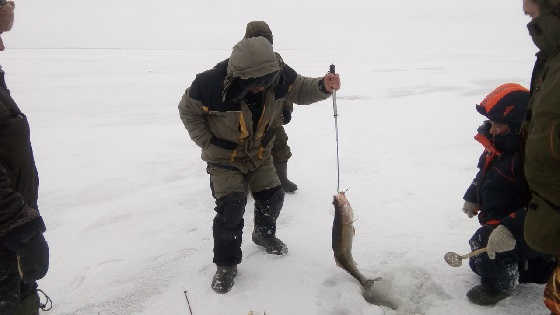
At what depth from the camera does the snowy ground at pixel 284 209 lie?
3266 mm

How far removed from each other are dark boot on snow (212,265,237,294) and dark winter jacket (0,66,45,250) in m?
1.43

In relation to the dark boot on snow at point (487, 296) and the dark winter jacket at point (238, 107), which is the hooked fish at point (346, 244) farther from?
the dark winter jacket at point (238, 107)

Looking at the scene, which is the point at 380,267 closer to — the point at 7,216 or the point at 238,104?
the point at 238,104

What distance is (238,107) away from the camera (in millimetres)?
3111

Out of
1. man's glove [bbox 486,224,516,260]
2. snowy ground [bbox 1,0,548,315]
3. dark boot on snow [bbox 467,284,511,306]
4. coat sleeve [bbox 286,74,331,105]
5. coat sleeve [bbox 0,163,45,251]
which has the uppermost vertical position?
coat sleeve [bbox 286,74,331,105]

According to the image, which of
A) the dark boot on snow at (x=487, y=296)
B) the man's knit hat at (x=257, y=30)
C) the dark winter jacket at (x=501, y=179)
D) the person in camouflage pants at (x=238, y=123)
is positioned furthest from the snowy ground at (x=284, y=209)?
the man's knit hat at (x=257, y=30)

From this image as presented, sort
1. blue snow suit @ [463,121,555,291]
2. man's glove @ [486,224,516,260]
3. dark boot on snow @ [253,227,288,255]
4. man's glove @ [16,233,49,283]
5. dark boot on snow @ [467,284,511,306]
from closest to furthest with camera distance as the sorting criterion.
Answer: man's glove @ [16,233,49,283], man's glove @ [486,224,516,260], blue snow suit @ [463,121,555,291], dark boot on snow @ [467,284,511,306], dark boot on snow @ [253,227,288,255]

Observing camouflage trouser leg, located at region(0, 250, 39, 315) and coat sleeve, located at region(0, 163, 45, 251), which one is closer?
coat sleeve, located at region(0, 163, 45, 251)

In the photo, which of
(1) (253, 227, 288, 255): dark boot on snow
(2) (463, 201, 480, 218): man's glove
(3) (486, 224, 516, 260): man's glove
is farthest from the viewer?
(1) (253, 227, 288, 255): dark boot on snow

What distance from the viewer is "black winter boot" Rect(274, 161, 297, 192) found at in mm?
4984

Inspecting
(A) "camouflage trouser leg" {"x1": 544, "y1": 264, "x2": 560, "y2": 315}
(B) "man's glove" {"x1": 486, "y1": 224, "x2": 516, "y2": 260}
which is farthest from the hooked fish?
(A) "camouflage trouser leg" {"x1": 544, "y1": 264, "x2": 560, "y2": 315}

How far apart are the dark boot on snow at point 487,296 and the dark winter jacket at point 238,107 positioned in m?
1.89

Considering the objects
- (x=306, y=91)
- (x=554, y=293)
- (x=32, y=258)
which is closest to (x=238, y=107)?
(x=306, y=91)

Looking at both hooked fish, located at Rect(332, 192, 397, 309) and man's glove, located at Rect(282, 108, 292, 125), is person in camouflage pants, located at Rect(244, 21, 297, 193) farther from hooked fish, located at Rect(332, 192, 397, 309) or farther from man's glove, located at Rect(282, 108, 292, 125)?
hooked fish, located at Rect(332, 192, 397, 309)
